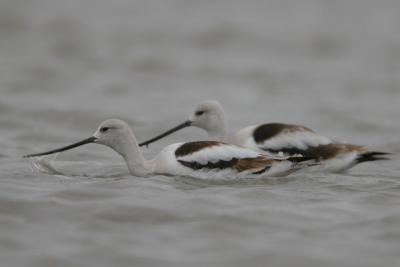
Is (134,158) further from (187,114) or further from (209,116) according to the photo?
(187,114)

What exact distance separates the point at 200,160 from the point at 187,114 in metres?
5.81

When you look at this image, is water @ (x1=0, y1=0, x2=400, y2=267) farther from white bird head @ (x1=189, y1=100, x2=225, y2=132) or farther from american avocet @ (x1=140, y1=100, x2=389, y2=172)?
white bird head @ (x1=189, y1=100, x2=225, y2=132)

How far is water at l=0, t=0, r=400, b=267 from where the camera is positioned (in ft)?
27.1

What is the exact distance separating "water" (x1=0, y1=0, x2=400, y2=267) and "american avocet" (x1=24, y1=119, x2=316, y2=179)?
6.0 inches

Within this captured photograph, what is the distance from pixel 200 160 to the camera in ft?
Result: 34.3

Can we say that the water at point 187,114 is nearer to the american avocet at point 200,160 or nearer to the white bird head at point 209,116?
the american avocet at point 200,160

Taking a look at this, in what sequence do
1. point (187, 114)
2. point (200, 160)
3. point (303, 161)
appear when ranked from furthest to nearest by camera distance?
1. point (187, 114)
2. point (303, 161)
3. point (200, 160)

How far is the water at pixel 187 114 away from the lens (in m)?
8.26

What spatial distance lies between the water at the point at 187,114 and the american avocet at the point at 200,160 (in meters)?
0.15

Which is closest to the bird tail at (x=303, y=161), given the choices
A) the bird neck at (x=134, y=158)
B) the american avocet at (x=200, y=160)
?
the american avocet at (x=200, y=160)

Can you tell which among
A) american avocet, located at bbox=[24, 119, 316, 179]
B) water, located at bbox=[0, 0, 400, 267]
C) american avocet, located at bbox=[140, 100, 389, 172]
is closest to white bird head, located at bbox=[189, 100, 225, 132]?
american avocet, located at bbox=[140, 100, 389, 172]

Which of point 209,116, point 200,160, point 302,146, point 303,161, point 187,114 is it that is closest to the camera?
point 200,160

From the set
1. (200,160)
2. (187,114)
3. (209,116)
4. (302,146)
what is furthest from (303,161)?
(187,114)

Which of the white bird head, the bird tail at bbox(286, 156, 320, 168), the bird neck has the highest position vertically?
the white bird head
